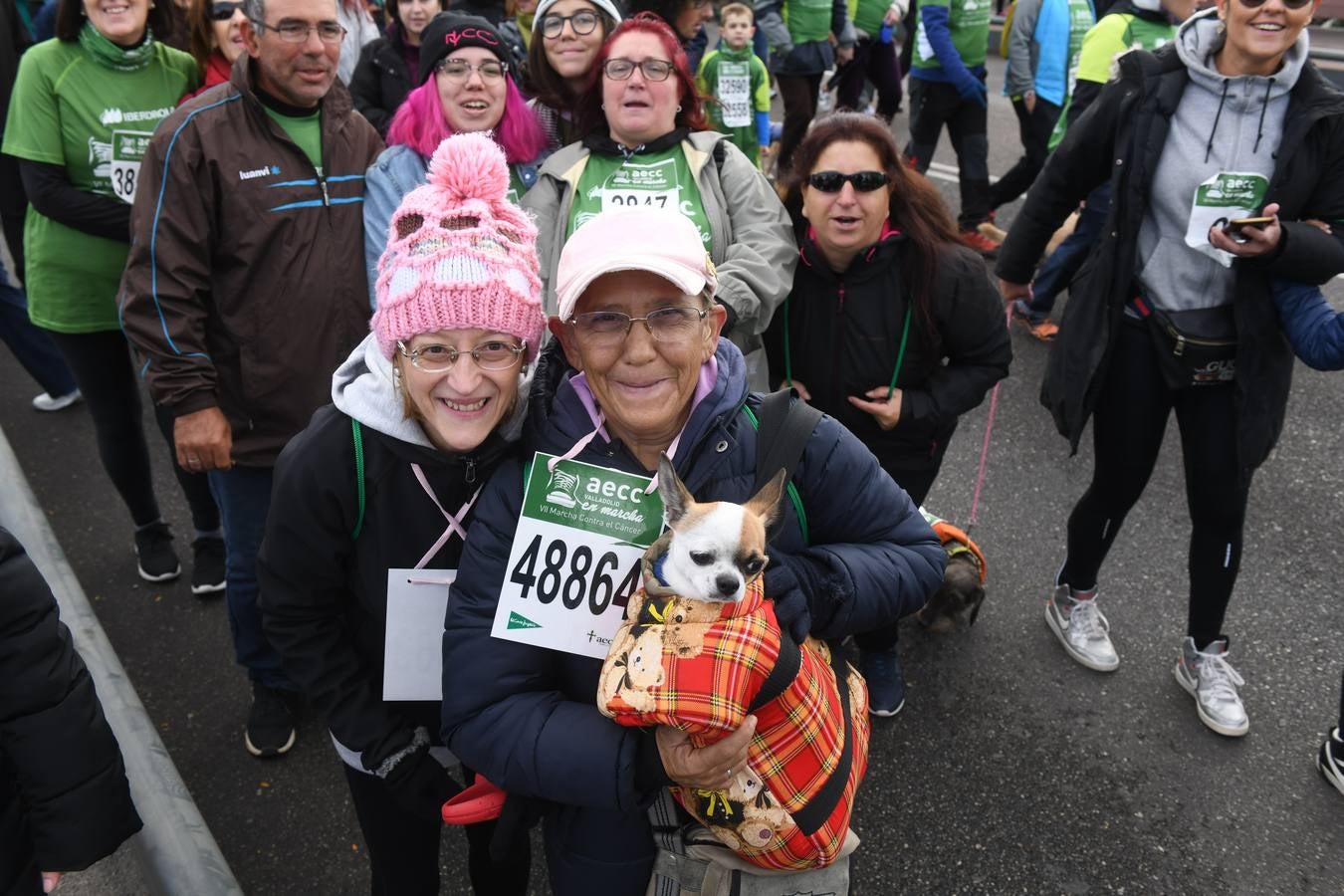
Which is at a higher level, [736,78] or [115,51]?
[115,51]

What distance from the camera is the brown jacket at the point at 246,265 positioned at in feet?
7.80

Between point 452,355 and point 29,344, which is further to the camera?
point 29,344

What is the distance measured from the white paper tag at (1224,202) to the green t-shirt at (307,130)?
241 cm

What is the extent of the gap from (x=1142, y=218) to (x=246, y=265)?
2.51m

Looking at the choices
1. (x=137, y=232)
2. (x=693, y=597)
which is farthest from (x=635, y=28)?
(x=693, y=597)

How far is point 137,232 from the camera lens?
7.83 ft

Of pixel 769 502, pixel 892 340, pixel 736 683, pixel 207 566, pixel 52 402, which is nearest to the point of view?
pixel 736 683

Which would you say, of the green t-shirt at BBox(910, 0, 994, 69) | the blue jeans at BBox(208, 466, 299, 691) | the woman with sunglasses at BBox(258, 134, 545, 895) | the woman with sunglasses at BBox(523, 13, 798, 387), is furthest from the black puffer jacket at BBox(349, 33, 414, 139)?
the green t-shirt at BBox(910, 0, 994, 69)

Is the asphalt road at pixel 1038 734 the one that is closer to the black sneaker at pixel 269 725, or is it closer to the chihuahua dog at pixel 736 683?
the black sneaker at pixel 269 725

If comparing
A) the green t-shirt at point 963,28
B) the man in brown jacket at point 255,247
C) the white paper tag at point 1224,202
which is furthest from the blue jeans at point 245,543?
the green t-shirt at point 963,28

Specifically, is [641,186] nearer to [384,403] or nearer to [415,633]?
[384,403]

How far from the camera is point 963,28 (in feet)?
21.3

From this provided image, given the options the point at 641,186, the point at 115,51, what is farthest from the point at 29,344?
the point at 641,186

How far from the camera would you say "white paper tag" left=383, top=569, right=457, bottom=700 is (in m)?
1.76
